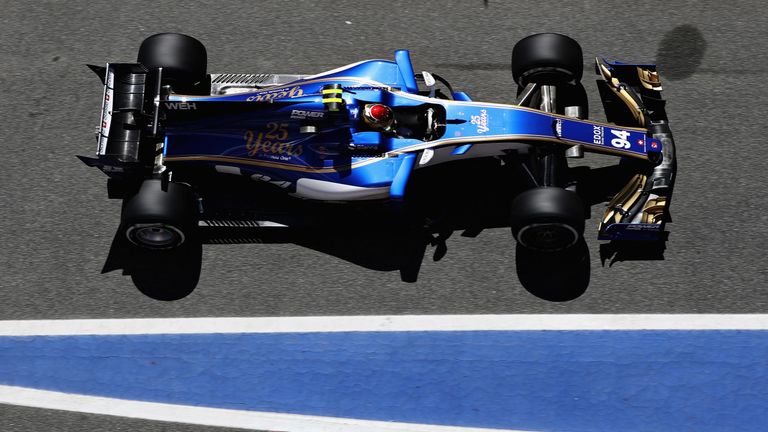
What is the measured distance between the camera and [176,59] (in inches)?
325

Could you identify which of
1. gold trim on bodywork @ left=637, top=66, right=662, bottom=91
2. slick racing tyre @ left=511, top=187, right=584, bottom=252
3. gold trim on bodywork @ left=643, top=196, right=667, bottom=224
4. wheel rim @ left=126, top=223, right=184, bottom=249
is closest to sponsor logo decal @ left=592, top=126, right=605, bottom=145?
slick racing tyre @ left=511, top=187, right=584, bottom=252

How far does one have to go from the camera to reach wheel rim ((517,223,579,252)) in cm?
777

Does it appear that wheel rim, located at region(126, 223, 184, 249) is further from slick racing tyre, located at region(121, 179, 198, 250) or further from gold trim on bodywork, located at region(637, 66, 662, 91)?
gold trim on bodywork, located at region(637, 66, 662, 91)

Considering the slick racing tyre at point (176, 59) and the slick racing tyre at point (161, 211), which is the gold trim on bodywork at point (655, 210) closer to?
the slick racing tyre at point (161, 211)

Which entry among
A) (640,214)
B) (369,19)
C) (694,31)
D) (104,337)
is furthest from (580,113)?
(104,337)

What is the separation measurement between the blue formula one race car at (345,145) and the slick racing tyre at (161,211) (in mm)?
13

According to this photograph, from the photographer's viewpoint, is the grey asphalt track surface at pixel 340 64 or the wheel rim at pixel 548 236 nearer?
the wheel rim at pixel 548 236

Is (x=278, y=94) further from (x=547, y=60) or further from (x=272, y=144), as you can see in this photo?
(x=547, y=60)

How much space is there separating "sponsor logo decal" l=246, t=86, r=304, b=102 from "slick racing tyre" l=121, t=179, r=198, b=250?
1.11 m

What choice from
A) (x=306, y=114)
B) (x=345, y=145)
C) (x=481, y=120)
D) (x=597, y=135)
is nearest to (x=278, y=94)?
(x=306, y=114)

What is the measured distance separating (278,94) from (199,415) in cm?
323

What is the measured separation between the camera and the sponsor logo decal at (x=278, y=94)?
26.2ft

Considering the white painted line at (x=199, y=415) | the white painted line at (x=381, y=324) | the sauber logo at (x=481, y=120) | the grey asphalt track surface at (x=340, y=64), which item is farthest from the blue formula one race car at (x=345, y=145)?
the white painted line at (x=199, y=415)

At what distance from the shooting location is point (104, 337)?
8234 mm
